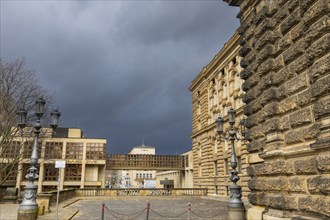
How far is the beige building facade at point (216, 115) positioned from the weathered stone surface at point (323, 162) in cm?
2283

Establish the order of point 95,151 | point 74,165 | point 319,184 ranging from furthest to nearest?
point 95,151
point 74,165
point 319,184

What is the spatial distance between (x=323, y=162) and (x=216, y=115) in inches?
1329

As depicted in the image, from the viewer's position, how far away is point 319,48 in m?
5.98

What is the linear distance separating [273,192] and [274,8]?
4577mm

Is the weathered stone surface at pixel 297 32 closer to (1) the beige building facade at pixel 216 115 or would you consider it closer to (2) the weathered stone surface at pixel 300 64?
(2) the weathered stone surface at pixel 300 64

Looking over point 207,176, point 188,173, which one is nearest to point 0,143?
point 207,176

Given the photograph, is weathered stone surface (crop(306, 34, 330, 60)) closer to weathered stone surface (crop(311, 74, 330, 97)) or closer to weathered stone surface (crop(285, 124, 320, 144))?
weathered stone surface (crop(311, 74, 330, 97))

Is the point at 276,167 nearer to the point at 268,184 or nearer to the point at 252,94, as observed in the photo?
the point at 268,184

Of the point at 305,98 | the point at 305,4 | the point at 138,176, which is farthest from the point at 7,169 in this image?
the point at 138,176

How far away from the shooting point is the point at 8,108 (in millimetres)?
26234

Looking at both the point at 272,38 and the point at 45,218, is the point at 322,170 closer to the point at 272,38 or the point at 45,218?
the point at 272,38

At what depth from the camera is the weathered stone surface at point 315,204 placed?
18.4 ft

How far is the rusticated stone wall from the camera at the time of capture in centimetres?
588

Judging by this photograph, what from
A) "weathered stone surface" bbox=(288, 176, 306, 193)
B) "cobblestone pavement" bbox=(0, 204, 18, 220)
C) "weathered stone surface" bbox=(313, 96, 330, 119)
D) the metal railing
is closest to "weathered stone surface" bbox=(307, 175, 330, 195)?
"weathered stone surface" bbox=(288, 176, 306, 193)
